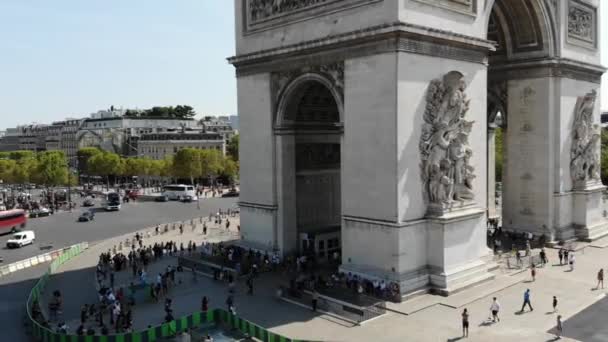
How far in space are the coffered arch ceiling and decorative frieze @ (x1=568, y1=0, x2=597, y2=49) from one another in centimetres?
249

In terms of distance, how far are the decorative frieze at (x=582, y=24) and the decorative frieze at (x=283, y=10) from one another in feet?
60.2

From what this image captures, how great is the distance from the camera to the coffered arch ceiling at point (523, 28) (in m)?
35.1

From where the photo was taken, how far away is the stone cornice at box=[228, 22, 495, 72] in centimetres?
2500

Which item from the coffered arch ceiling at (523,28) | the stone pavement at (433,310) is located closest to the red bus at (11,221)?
the stone pavement at (433,310)

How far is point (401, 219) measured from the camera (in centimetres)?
2536

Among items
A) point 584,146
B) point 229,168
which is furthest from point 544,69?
point 229,168

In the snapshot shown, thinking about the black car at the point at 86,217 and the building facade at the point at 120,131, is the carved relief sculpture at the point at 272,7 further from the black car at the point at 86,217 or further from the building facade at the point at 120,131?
the building facade at the point at 120,131

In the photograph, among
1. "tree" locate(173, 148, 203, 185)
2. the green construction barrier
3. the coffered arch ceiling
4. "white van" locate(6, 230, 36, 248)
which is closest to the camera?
the green construction barrier

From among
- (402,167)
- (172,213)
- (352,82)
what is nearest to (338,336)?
(402,167)

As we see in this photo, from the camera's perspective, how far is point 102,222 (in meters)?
58.2

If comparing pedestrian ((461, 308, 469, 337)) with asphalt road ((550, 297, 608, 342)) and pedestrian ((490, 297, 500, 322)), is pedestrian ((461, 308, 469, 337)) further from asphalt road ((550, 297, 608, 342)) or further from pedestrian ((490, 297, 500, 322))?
asphalt road ((550, 297, 608, 342))

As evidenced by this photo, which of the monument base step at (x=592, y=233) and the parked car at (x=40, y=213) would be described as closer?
the monument base step at (x=592, y=233)

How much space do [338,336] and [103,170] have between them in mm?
90758

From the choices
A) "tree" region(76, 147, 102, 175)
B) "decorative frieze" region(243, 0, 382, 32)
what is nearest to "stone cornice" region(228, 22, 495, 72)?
"decorative frieze" region(243, 0, 382, 32)
